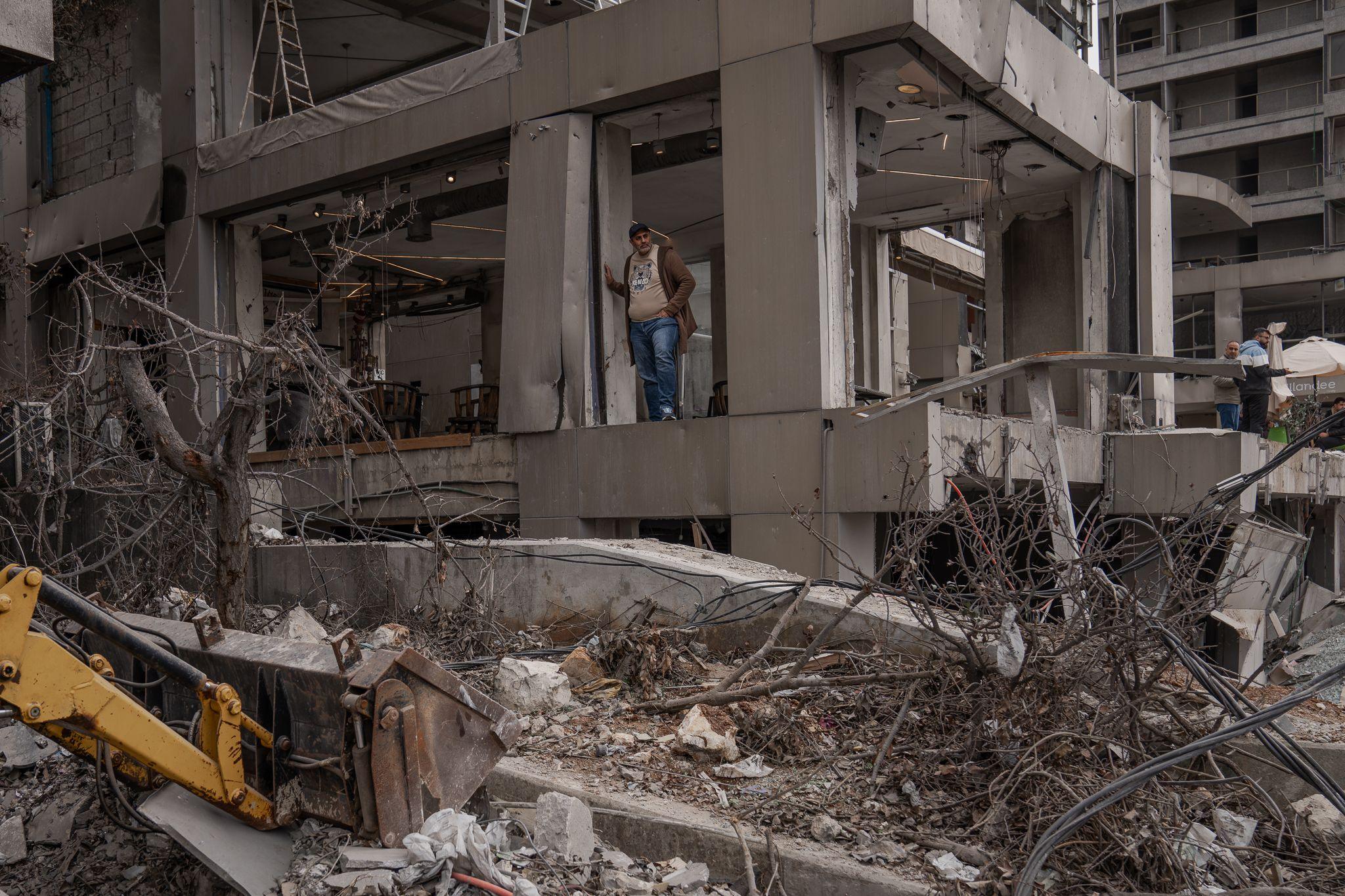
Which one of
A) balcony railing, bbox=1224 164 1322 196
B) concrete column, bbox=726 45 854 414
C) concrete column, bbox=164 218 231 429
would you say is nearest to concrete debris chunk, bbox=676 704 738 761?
concrete column, bbox=726 45 854 414

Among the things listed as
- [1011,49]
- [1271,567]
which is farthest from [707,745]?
[1271,567]

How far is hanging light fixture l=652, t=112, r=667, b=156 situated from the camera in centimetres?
1095

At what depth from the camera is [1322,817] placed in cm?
504

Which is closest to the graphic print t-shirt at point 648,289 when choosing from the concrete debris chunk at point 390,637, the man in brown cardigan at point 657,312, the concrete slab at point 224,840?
the man in brown cardigan at point 657,312

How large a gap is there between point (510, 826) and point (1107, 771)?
2593 mm

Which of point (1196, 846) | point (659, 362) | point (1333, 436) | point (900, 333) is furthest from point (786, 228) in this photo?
point (900, 333)

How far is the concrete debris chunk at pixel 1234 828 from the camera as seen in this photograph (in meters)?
4.93

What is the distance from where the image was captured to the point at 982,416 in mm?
10117

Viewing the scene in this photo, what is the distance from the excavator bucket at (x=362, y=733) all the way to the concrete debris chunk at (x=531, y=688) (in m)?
1.79

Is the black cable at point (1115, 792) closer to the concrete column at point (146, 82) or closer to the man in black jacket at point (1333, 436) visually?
the man in black jacket at point (1333, 436)

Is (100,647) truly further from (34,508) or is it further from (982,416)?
(982,416)

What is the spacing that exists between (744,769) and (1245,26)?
149ft

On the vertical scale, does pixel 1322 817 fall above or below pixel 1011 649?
below

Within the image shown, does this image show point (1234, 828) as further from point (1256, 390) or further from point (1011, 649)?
point (1256, 390)
